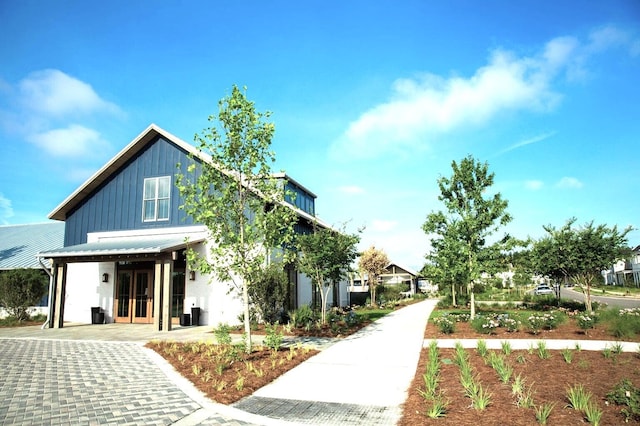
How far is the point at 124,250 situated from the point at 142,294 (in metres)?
3.79

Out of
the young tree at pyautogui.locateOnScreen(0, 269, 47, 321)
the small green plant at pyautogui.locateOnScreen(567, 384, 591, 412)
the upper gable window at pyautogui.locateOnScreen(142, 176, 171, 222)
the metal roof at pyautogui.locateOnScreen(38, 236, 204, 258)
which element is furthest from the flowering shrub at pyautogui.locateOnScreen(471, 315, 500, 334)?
the young tree at pyautogui.locateOnScreen(0, 269, 47, 321)

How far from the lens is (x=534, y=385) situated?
277 inches

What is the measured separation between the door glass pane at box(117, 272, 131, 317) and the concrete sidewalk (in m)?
12.3

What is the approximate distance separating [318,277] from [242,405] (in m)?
10.3

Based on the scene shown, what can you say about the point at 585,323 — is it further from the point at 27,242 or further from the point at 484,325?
the point at 27,242

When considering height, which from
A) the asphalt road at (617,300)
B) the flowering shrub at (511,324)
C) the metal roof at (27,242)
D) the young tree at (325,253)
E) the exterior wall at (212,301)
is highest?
the metal roof at (27,242)

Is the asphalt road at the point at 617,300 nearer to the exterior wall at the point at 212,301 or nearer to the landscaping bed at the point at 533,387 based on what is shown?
the landscaping bed at the point at 533,387

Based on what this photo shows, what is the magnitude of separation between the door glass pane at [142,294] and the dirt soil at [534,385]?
44.8 ft

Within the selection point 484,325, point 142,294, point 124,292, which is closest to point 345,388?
point 484,325

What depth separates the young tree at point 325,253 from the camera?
16.3 meters

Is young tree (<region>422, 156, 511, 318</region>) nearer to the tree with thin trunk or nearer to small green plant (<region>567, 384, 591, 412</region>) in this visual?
the tree with thin trunk

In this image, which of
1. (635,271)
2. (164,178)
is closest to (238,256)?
(164,178)

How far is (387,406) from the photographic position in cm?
644

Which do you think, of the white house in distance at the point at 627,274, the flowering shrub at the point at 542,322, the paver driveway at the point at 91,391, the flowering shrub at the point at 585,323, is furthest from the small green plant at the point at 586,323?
the white house in distance at the point at 627,274
